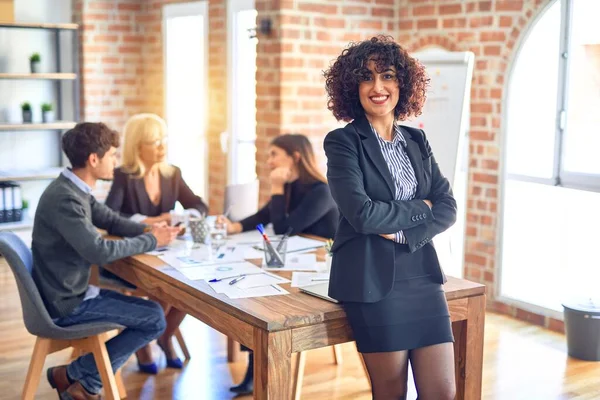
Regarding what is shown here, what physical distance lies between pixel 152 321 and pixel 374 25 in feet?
9.64

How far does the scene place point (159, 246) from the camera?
349cm

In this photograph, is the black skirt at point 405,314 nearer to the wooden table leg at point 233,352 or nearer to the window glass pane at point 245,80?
the wooden table leg at point 233,352

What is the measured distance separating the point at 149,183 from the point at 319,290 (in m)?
1.78

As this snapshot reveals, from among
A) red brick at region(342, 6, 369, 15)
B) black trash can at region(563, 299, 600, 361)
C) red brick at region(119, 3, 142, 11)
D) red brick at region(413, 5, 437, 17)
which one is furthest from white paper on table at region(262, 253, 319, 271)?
red brick at region(119, 3, 142, 11)

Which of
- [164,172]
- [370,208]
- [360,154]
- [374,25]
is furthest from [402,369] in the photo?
[374,25]

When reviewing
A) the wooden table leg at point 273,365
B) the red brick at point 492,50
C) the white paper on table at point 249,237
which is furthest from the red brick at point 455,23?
the wooden table leg at point 273,365

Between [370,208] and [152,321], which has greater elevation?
[370,208]

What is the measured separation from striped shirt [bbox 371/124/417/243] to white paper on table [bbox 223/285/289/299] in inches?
22.5

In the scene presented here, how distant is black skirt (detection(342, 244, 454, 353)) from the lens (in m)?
2.36

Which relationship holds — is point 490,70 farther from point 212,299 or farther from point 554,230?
point 212,299

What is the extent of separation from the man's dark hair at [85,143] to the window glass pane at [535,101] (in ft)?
8.56

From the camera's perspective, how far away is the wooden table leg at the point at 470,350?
2789mm

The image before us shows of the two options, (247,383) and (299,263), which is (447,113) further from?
(247,383)

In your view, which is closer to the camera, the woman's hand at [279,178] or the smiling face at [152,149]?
the woman's hand at [279,178]
